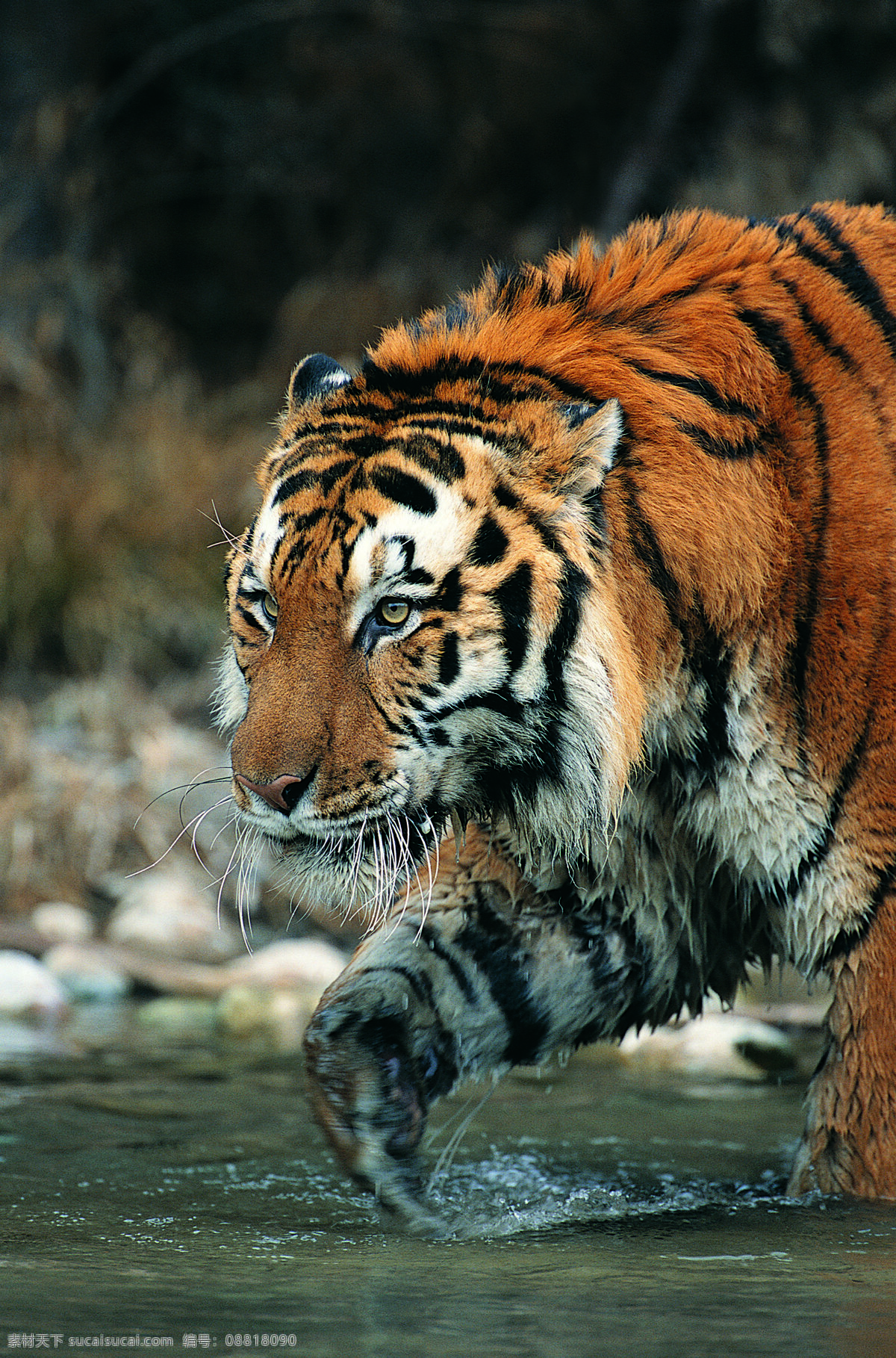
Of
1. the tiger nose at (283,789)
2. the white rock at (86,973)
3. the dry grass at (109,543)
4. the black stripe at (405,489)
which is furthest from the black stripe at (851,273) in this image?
the dry grass at (109,543)

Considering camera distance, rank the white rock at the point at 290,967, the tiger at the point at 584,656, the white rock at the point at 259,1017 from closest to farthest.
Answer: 1. the tiger at the point at 584,656
2. the white rock at the point at 259,1017
3. the white rock at the point at 290,967

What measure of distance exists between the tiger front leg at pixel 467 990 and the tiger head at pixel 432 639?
208 millimetres

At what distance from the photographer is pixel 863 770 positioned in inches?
92.8

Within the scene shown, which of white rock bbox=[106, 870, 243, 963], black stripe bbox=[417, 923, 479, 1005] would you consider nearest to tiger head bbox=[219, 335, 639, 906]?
black stripe bbox=[417, 923, 479, 1005]

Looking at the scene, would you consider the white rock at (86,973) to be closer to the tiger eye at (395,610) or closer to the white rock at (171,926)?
the white rock at (171,926)

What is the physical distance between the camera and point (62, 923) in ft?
15.7

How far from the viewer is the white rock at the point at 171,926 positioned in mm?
4773

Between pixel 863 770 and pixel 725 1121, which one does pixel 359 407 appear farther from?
pixel 725 1121

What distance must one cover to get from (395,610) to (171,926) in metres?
2.80

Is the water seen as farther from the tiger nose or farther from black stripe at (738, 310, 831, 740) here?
black stripe at (738, 310, 831, 740)

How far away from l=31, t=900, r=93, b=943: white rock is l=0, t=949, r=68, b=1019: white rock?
0.53m

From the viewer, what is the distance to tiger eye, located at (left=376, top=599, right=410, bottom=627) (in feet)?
7.39

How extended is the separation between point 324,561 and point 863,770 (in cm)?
82

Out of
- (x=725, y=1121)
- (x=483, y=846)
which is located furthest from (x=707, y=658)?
(x=725, y=1121)
